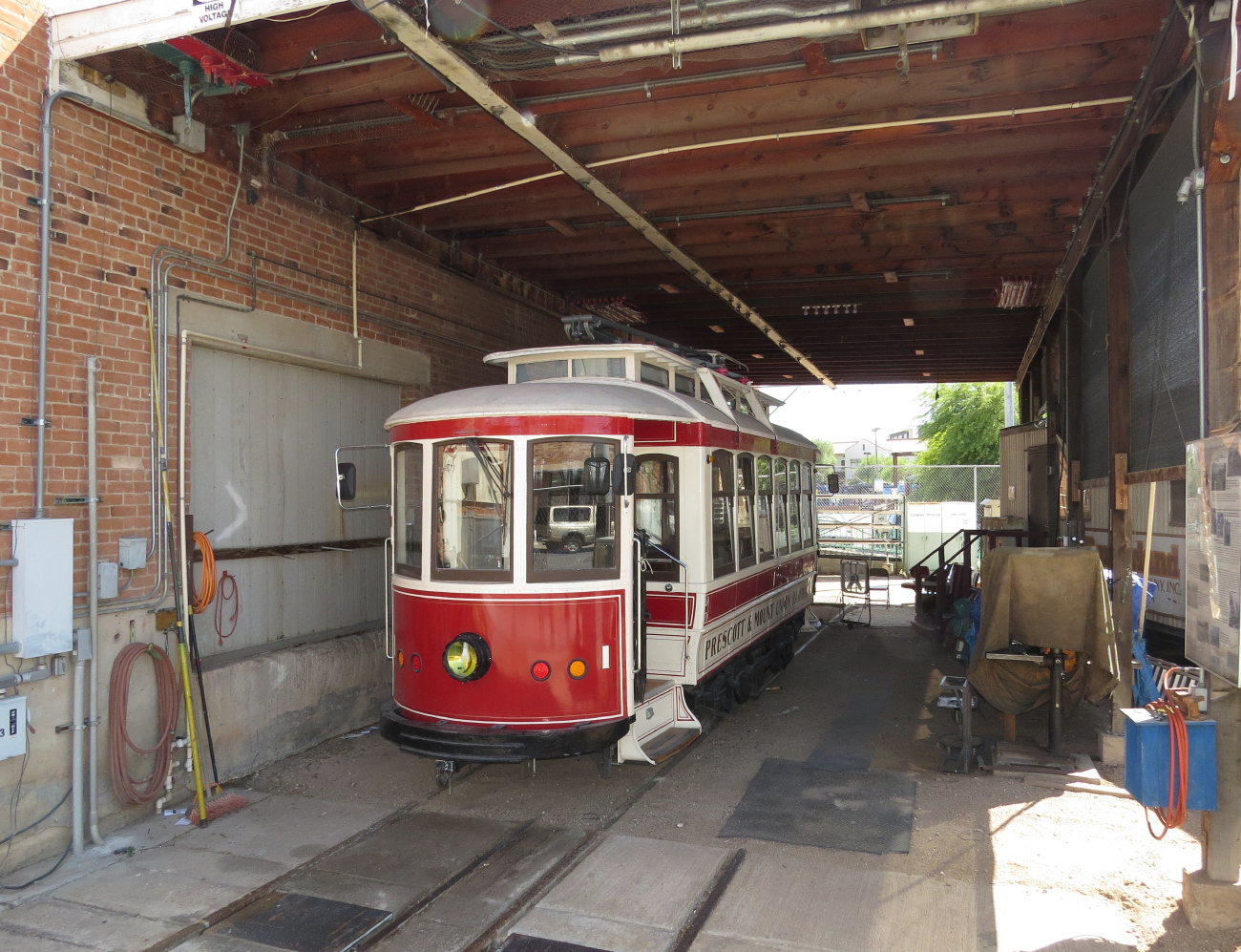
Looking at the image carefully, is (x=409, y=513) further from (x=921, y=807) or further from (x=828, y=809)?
(x=921, y=807)

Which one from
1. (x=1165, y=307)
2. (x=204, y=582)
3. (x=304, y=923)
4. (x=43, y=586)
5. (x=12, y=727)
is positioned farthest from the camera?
(x=1165, y=307)

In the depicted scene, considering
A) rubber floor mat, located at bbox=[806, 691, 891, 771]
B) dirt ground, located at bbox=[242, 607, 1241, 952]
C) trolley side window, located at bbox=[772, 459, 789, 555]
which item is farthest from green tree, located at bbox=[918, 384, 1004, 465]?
dirt ground, located at bbox=[242, 607, 1241, 952]

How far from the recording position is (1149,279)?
696 centimetres

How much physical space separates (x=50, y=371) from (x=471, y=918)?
397 cm

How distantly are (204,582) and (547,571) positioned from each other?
7.90 ft

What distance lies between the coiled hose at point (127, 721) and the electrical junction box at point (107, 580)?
392mm

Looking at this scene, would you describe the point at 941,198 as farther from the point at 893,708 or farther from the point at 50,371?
the point at 50,371

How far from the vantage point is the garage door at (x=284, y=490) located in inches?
266

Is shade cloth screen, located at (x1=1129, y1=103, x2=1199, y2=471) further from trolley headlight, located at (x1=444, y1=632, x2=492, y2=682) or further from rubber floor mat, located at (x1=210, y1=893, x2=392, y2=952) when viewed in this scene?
rubber floor mat, located at (x1=210, y1=893, x2=392, y2=952)

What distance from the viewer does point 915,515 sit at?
20.3 m

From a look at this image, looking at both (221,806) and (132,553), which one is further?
(221,806)

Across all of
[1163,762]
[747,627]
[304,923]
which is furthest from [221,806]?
[1163,762]

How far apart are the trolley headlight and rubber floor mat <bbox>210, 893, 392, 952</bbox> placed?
1.49m

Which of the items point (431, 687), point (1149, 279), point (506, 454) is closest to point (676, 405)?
point (506, 454)
